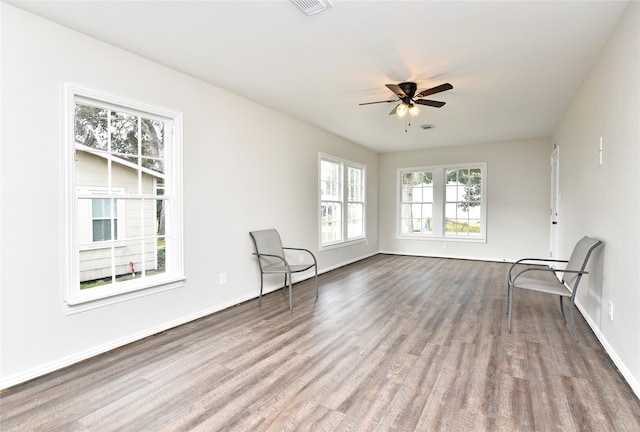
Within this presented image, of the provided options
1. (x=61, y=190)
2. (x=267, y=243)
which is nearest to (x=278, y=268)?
(x=267, y=243)

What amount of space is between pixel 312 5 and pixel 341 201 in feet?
14.4

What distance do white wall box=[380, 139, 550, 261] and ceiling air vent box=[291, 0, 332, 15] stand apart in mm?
5857

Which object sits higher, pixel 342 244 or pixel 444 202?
pixel 444 202

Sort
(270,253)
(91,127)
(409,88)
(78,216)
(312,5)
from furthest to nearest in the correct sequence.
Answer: (270,253), (409,88), (91,127), (78,216), (312,5)

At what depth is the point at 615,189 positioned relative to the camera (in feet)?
8.15

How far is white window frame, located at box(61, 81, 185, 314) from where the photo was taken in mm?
2494

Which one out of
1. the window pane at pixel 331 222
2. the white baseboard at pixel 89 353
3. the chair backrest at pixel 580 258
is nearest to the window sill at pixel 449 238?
the window pane at pixel 331 222

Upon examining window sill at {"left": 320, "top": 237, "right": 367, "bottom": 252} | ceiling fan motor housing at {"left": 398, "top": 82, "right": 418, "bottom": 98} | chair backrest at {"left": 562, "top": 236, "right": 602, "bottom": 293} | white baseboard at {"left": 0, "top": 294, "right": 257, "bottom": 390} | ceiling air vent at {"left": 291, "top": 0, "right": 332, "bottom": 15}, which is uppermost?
ceiling air vent at {"left": 291, "top": 0, "right": 332, "bottom": 15}

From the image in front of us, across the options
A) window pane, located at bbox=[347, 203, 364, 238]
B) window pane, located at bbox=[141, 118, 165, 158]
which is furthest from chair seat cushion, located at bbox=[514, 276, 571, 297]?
window pane, located at bbox=[347, 203, 364, 238]

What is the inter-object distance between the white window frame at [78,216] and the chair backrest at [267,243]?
1020mm

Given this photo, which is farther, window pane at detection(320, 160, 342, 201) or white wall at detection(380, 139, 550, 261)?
white wall at detection(380, 139, 550, 261)

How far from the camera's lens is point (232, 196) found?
13.0ft

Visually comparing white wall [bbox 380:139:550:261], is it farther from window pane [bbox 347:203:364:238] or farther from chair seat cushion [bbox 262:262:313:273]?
chair seat cushion [bbox 262:262:313:273]

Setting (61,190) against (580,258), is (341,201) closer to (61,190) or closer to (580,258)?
(580,258)
